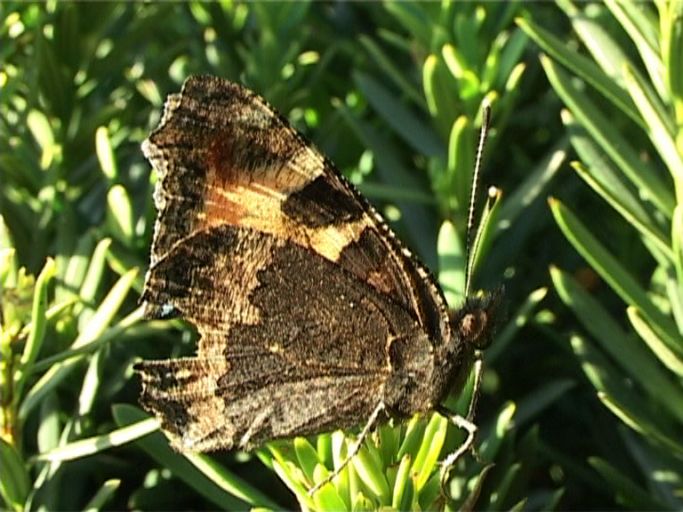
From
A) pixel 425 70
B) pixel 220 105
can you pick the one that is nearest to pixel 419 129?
pixel 425 70

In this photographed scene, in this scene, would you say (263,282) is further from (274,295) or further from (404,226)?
(404,226)

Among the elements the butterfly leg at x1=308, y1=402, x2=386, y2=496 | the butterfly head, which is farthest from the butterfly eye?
the butterfly leg at x1=308, y1=402, x2=386, y2=496

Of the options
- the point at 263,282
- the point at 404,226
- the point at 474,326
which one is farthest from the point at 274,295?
the point at 404,226

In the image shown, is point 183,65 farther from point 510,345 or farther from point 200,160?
point 510,345

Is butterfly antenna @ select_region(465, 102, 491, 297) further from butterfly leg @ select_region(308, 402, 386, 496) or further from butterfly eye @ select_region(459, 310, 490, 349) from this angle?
butterfly leg @ select_region(308, 402, 386, 496)

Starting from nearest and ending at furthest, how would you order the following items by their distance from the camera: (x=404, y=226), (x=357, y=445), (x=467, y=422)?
1. (x=357, y=445)
2. (x=467, y=422)
3. (x=404, y=226)

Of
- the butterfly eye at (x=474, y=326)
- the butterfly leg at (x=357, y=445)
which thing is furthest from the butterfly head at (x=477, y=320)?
the butterfly leg at (x=357, y=445)
